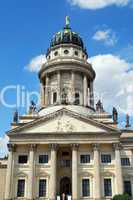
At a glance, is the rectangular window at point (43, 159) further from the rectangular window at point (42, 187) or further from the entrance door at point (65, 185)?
the entrance door at point (65, 185)

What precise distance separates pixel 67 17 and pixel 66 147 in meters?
37.6

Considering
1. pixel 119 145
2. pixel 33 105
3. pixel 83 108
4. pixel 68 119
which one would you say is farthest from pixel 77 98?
pixel 119 145

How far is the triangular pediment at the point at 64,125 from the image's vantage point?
1998 inches

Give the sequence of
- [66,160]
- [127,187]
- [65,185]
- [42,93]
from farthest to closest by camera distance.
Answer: [42,93] → [66,160] → [65,185] → [127,187]

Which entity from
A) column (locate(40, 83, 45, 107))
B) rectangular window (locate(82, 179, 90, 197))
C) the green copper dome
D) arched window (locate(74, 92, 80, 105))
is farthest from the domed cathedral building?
the green copper dome

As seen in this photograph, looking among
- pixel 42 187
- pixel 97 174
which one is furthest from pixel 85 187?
pixel 42 187

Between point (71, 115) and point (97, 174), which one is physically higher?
point (71, 115)

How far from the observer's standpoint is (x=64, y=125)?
51344 millimetres

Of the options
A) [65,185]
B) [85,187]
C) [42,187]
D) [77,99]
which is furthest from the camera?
[77,99]

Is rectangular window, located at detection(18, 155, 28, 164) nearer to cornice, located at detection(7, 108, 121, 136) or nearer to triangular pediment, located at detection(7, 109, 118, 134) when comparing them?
triangular pediment, located at detection(7, 109, 118, 134)

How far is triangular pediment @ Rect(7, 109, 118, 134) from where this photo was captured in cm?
5075

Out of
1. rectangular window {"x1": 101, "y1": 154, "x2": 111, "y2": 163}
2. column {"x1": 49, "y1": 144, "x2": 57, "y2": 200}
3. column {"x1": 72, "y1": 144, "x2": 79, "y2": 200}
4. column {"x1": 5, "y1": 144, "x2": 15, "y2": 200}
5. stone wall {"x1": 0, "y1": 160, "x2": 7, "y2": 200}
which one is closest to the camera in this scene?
column {"x1": 49, "y1": 144, "x2": 57, "y2": 200}

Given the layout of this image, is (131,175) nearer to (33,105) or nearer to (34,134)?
(34,134)

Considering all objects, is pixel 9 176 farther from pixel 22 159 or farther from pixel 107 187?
pixel 107 187
